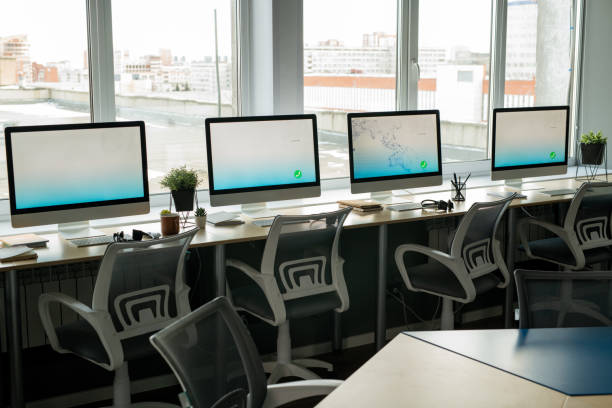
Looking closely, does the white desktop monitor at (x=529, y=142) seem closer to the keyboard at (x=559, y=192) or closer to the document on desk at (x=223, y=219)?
the keyboard at (x=559, y=192)

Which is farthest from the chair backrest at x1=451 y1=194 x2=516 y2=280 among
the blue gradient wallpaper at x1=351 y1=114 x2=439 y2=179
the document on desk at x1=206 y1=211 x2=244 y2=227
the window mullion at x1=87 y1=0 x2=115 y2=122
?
the window mullion at x1=87 y1=0 x2=115 y2=122

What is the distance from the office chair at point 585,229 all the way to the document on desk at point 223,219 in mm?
1934

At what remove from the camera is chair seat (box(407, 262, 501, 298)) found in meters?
3.88

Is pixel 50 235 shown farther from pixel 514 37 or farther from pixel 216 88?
pixel 514 37

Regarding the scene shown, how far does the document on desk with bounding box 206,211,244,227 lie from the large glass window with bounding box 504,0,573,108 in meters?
3.11

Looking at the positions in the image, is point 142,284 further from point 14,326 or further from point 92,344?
point 14,326

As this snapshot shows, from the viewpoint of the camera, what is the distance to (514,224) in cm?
455

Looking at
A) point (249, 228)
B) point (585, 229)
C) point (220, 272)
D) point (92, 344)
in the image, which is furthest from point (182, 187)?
point (585, 229)

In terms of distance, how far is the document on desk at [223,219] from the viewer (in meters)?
3.79

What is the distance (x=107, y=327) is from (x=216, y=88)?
2.06m

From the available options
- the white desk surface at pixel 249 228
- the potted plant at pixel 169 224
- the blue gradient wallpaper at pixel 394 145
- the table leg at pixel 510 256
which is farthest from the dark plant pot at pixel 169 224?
the table leg at pixel 510 256

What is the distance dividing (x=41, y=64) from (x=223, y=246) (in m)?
1.47

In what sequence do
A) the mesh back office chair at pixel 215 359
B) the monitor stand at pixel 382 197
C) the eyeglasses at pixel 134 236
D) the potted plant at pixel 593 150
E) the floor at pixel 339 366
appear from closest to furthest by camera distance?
the mesh back office chair at pixel 215 359, the eyeglasses at pixel 134 236, the floor at pixel 339 366, the monitor stand at pixel 382 197, the potted plant at pixel 593 150

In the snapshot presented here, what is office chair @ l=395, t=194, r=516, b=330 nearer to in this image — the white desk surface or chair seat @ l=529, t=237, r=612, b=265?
the white desk surface
